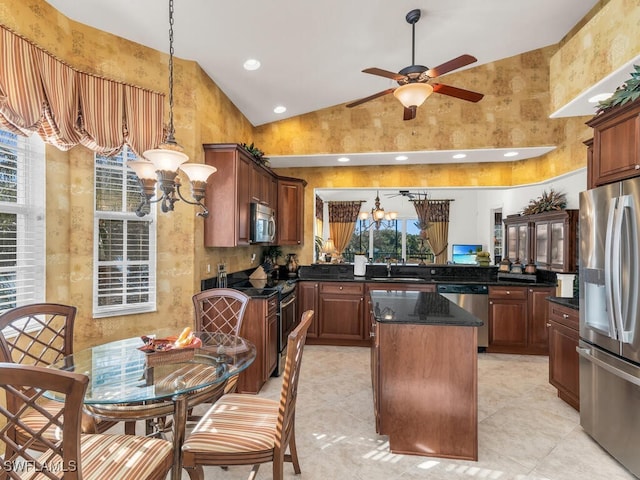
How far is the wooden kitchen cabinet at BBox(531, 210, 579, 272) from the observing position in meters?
4.67

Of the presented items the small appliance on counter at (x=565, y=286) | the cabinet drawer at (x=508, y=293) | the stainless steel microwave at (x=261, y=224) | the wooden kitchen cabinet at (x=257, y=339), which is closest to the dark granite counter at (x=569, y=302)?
the cabinet drawer at (x=508, y=293)

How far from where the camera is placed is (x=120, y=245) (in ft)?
9.84

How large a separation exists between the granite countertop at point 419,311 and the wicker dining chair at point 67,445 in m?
1.49

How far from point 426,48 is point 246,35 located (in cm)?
195

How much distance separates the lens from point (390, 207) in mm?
9680

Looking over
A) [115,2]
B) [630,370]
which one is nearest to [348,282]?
[630,370]

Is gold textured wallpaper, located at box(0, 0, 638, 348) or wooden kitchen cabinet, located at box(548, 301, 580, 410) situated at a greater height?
gold textured wallpaper, located at box(0, 0, 638, 348)

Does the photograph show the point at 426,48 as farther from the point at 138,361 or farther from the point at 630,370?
the point at 138,361

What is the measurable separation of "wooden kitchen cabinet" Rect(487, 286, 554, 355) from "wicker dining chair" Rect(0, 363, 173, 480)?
4236 millimetres

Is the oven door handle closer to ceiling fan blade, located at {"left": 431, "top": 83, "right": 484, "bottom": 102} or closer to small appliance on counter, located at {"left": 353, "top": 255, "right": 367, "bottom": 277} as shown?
small appliance on counter, located at {"left": 353, "top": 255, "right": 367, "bottom": 277}

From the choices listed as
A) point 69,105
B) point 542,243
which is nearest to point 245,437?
point 69,105

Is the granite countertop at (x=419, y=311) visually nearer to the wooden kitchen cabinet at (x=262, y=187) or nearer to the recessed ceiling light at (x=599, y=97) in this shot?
the wooden kitchen cabinet at (x=262, y=187)

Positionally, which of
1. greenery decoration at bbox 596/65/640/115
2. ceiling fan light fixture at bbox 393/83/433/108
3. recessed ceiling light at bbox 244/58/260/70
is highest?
recessed ceiling light at bbox 244/58/260/70

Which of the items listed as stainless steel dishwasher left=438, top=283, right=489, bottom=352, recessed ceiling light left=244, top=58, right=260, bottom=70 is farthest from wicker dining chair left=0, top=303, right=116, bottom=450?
stainless steel dishwasher left=438, top=283, right=489, bottom=352
